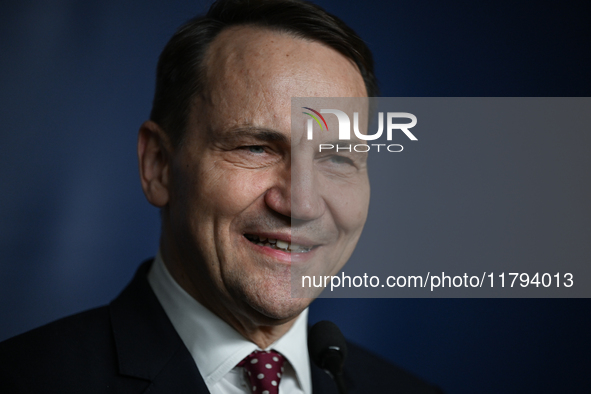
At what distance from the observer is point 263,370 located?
157cm

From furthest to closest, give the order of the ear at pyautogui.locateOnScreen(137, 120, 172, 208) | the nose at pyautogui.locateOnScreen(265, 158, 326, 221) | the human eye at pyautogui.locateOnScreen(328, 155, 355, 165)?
the ear at pyautogui.locateOnScreen(137, 120, 172, 208) → the human eye at pyautogui.locateOnScreen(328, 155, 355, 165) → the nose at pyautogui.locateOnScreen(265, 158, 326, 221)

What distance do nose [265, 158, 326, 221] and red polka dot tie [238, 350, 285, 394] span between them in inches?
17.1

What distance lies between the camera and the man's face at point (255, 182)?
1.49 metres

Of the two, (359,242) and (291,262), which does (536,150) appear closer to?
(359,242)

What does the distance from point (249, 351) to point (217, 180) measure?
0.50 m

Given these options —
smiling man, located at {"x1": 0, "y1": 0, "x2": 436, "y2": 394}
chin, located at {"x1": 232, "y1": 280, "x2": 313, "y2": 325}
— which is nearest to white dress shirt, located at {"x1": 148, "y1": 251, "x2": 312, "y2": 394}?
smiling man, located at {"x1": 0, "y1": 0, "x2": 436, "y2": 394}

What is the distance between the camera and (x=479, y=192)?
1830 millimetres

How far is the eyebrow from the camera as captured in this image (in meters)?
1.48

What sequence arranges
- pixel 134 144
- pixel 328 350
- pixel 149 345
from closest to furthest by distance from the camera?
pixel 328 350 → pixel 149 345 → pixel 134 144

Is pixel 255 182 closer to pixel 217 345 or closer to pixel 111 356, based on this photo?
pixel 217 345

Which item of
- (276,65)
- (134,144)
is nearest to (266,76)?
(276,65)

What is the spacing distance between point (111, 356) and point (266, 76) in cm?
90

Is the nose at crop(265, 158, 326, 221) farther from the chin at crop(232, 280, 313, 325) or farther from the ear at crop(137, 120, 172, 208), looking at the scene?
the ear at crop(137, 120, 172, 208)

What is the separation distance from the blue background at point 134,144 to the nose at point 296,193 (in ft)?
2.89
